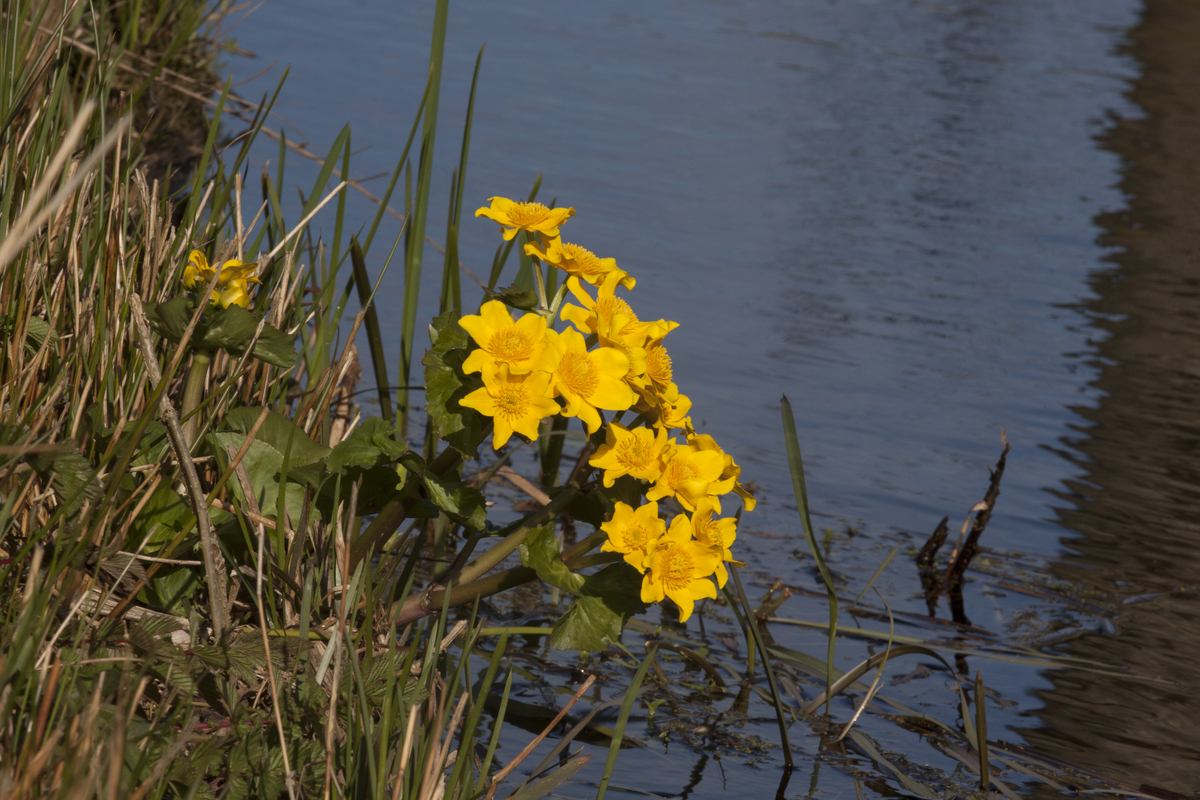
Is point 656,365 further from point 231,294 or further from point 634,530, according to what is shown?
point 231,294

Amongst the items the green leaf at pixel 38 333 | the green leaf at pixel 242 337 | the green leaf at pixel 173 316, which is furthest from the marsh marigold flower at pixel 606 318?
the green leaf at pixel 38 333

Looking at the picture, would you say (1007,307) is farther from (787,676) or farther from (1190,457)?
(787,676)

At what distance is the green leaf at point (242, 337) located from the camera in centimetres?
174

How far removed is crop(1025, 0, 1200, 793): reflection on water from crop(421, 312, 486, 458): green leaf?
152 centimetres

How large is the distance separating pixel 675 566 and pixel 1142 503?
2.92 metres

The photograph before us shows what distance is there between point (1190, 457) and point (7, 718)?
4.30 m

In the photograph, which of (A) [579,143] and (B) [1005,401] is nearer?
(B) [1005,401]

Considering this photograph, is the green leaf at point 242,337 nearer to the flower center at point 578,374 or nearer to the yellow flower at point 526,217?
the yellow flower at point 526,217

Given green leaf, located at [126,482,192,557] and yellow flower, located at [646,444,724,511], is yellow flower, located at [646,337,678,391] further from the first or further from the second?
green leaf, located at [126,482,192,557]

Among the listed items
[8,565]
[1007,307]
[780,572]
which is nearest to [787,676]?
[780,572]

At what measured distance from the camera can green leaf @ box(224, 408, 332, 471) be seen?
6.19ft

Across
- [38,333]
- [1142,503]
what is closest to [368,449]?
[38,333]

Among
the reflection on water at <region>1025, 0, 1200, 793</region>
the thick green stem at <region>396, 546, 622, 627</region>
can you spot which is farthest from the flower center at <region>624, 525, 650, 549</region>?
the reflection on water at <region>1025, 0, 1200, 793</region>

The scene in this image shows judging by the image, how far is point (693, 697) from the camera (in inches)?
96.1
